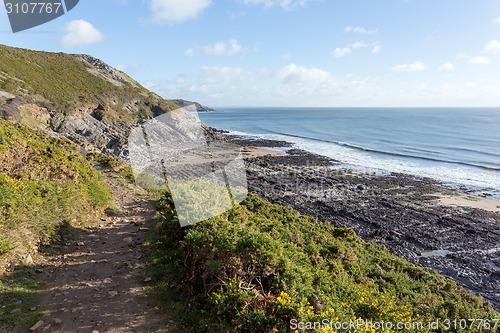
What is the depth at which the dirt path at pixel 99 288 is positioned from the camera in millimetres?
5117

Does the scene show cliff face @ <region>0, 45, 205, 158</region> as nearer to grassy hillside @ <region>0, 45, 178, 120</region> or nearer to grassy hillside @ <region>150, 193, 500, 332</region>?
grassy hillside @ <region>0, 45, 178, 120</region>

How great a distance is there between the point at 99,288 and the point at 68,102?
130 feet

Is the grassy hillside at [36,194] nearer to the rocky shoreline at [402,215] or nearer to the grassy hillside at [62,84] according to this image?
the rocky shoreline at [402,215]

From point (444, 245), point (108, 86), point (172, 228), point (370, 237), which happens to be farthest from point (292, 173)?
point (108, 86)

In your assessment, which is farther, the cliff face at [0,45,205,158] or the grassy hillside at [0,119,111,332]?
the cliff face at [0,45,205,158]

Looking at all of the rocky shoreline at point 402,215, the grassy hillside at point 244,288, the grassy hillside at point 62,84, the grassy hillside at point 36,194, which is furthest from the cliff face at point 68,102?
the grassy hillside at point 244,288

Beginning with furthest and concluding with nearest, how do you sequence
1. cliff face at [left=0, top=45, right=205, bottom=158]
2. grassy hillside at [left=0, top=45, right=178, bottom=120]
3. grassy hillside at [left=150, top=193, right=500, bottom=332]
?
grassy hillside at [left=0, top=45, right=178, bottom=120] → cliff face at [left=0, top=45, right=205, bottom=158] → grassy hillside at [left=150, top=193, right=500, bottom=332]

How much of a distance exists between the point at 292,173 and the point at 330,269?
28.2 m

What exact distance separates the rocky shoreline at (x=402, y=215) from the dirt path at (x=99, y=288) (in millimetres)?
17414

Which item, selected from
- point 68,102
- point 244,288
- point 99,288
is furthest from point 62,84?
point 244,288

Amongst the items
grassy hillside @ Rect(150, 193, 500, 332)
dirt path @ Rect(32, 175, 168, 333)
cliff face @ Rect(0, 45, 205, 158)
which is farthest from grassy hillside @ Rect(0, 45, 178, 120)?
grassy hillside @ Rect(150, 193, 500, 332)

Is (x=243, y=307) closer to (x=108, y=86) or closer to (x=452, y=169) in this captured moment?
(x=452, y=169)

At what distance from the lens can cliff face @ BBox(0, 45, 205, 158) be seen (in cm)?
2981

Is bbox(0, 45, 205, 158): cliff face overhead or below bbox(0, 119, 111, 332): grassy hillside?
overhead
